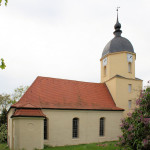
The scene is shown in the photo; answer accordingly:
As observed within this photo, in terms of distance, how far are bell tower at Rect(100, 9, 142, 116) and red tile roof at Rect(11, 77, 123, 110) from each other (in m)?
1.29

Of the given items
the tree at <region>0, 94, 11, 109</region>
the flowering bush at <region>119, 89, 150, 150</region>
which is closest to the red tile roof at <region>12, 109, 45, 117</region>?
the flowering bush at <region>119, 89, 150, 150</region>

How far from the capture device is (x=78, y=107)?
17.8 metres

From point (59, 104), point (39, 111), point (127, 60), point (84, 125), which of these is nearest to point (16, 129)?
point (39, 111)

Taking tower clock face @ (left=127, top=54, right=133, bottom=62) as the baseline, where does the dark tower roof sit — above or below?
above

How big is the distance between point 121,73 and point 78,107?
25.9 feet

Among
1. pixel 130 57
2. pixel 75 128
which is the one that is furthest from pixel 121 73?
pixel 75 128

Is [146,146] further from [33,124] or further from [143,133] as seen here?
[33,124]

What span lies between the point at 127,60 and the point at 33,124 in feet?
47.4

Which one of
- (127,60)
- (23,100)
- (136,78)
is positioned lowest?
(23,100)

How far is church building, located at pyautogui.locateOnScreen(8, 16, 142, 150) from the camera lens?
14.4 m

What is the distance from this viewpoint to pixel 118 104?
2034cm

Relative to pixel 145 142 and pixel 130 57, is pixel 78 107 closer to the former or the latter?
pixel 130 57

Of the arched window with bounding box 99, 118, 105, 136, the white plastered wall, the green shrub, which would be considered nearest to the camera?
the white plastered wall

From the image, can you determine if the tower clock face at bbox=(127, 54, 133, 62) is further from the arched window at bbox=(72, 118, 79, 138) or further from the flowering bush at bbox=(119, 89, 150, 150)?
the flowering bush at bbox=(119, 89, 150, 150)
